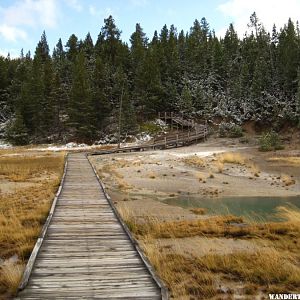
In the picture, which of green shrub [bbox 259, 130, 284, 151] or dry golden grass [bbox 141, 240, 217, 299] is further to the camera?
green shrub [bbox 259, 130, 284, 151]

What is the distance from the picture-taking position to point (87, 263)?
29.8ft

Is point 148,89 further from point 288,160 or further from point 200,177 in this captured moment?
point 200,177

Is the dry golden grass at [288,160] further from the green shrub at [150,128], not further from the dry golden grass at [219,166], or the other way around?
the green shrub at [150,128]

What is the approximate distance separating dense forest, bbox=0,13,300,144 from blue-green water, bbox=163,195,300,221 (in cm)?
4749

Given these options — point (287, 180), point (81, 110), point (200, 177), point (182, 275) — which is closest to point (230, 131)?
point (81, 110)

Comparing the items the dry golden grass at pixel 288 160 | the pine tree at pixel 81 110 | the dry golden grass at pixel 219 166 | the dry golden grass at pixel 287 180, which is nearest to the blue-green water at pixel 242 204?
the dry golden grass at pixel 287 180

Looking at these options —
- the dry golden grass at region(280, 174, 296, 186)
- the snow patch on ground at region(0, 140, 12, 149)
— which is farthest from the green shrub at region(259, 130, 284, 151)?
the snow patch on ground at region(0, 140, 12, 149)

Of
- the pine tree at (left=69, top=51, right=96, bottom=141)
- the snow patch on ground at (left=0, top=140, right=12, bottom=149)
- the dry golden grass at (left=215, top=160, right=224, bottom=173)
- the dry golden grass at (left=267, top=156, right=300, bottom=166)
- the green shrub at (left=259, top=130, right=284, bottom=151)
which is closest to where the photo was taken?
the dry golden grass at (left=215, top=160, right=224, bottom=173)

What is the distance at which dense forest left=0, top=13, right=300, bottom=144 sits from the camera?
7094 centimetres

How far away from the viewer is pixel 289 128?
69062 mm

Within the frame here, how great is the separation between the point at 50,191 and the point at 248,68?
72.8 m

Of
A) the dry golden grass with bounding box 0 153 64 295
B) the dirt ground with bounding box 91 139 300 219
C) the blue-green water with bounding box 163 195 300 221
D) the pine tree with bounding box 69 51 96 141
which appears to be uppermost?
the pine tree with bounding box 69 51 96 141

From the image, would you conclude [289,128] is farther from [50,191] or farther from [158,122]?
[50,191]

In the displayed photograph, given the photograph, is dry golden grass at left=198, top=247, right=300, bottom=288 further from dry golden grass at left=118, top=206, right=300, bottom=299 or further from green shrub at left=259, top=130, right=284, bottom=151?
green shrub at left=259, top=130, right=284, bottom=151
